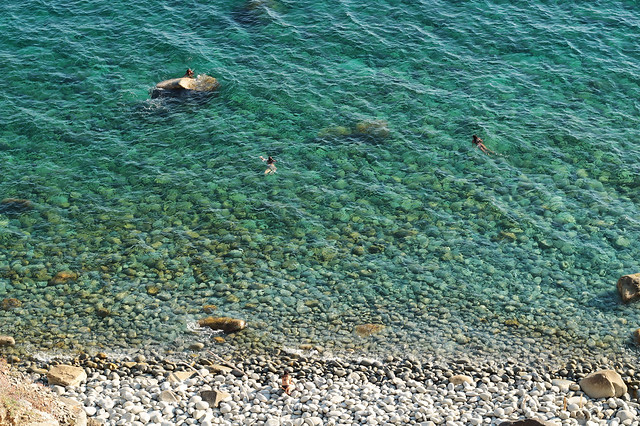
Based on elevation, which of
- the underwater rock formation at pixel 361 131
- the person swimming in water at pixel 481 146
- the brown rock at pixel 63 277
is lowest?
the brown rock at pixel 63 277

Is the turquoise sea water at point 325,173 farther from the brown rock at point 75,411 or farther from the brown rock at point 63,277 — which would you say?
the brown rock at point 75,411

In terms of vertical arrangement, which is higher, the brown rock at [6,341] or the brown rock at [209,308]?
the brown rock at [209,308]

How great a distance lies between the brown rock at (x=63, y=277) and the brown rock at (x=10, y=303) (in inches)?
65.4

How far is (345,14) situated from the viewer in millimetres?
50812

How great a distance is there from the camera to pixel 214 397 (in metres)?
24.9

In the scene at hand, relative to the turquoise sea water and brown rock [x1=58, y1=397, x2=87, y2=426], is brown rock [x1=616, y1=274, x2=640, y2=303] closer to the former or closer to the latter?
the turquoise sea water

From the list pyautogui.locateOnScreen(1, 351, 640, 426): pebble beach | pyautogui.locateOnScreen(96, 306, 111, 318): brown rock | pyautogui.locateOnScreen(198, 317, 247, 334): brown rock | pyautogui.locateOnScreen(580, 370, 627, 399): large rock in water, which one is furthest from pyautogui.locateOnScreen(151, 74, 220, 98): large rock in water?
pyautogui.locateOnScreen(580, 370, 627, 399): large rock in water

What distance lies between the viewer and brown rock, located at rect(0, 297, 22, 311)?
2981cm

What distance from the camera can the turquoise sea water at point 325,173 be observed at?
98.7ft

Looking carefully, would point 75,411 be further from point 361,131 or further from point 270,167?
point 361,131

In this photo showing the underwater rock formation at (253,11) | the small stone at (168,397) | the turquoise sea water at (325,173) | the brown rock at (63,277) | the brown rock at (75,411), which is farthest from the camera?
the underwater rock formation at (253,11)

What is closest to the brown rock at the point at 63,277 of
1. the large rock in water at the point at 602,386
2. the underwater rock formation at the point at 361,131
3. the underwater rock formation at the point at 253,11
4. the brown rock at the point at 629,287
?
the underwater rock formation at the point at 361,131

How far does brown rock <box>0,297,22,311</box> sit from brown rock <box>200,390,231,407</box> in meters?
10.3

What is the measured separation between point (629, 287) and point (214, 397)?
18332mm
